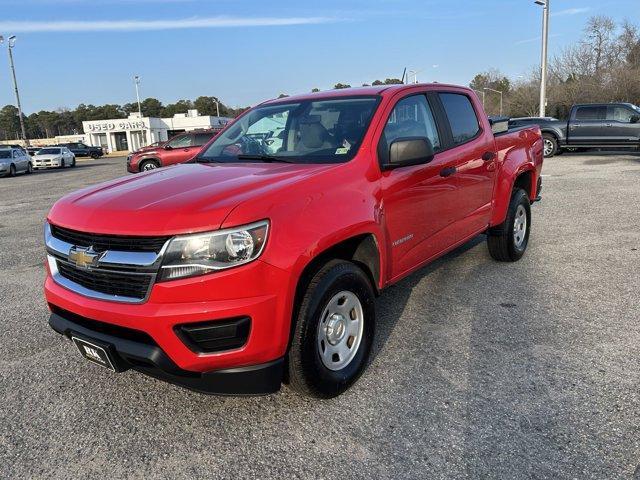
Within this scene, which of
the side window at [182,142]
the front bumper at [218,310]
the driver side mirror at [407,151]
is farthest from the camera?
the side window at [182,142]

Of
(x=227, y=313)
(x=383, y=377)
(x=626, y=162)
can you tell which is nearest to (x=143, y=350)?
(x=227, y=313)

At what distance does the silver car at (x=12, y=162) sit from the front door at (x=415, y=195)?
27973 millimetres

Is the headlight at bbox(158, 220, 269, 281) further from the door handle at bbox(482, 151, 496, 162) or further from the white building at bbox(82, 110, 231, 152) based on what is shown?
the white building at bbox(82, 110, 231, 152)

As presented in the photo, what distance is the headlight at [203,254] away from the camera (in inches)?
97.7

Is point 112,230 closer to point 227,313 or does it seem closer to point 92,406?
point 227,313

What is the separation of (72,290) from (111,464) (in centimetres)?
94

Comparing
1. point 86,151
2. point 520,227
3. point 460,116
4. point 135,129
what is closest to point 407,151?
point 460,116

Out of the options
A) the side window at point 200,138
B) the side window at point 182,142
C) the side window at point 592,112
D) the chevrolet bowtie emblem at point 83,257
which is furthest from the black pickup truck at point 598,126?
the chevrolet bowtie emblem at point 83,257

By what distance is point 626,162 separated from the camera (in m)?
16.2

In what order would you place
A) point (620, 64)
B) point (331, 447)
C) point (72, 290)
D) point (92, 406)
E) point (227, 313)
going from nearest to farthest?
point (227, 313) → point (331, 447) → point (72, 290) → point (92, 406) → point (620, 64)

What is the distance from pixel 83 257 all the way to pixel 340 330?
1503mm

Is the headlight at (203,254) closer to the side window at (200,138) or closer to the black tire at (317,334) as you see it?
the black tire at (317,334)

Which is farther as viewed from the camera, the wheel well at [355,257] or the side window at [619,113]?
the side window at [619,113]

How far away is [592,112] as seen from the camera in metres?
18.3
